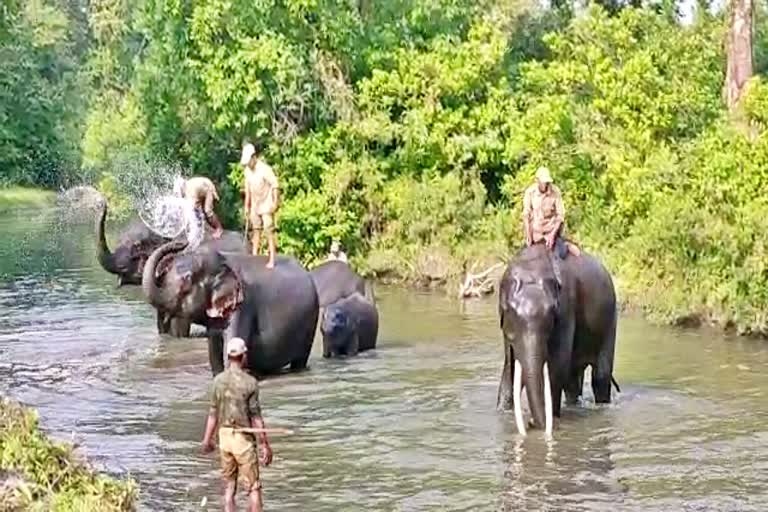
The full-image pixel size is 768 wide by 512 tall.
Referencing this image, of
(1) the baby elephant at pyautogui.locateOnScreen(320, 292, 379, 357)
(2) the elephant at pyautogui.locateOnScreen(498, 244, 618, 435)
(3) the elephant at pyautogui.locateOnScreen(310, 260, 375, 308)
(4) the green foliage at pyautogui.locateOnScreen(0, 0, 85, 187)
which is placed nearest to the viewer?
(2) the elephant at pyautogui.locateOnScreen(498, 244, 618, 435)

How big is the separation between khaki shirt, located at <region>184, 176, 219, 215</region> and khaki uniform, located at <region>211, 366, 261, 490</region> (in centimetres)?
954

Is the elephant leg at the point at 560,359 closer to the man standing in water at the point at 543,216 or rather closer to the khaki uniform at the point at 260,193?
the man standing in water at the point at 543,216

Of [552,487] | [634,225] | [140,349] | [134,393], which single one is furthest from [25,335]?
[552,487]

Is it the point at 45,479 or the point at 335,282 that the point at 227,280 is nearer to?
the point at 335,282

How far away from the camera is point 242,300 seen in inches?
658

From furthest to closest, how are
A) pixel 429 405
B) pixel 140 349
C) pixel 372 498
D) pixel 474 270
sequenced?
pixel 474 270 < pixel 140 349 < pixel 429 405 < pixel 372 498

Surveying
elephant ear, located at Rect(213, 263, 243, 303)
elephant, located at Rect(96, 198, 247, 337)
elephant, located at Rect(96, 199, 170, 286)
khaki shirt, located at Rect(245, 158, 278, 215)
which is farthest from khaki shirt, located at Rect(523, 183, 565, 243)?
elephant, located at Rect(96, 199, 170, 286)

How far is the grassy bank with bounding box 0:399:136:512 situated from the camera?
966 cm

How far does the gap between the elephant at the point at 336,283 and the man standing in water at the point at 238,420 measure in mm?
9612

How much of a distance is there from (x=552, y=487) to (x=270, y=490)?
218 cm

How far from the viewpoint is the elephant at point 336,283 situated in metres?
20.4

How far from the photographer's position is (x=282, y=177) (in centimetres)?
2964

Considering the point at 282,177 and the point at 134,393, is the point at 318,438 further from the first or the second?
the point at 282,177

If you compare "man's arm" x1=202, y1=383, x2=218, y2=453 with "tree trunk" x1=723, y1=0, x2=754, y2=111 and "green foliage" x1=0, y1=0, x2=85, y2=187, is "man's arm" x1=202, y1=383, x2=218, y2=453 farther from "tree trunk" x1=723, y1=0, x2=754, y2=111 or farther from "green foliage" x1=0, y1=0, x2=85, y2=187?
"green foliage" x1=0, y1=0, x2=85, y2=187
